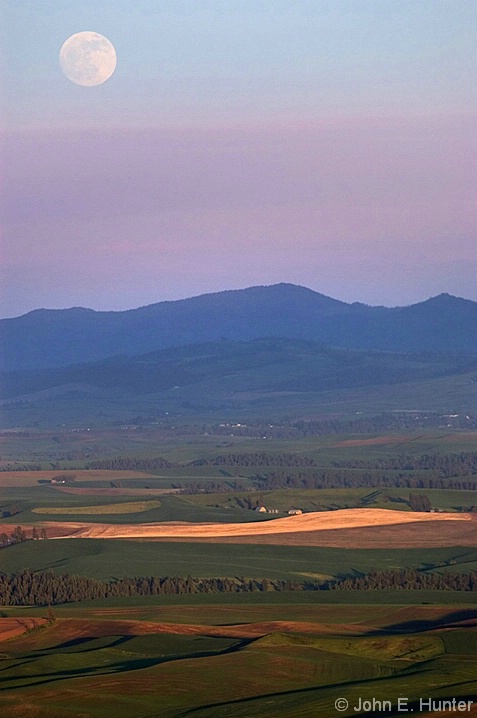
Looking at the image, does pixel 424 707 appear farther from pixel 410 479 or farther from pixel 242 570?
pixel 410 479

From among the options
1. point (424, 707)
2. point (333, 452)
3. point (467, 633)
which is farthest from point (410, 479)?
point (424, 707)

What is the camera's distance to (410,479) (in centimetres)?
11994

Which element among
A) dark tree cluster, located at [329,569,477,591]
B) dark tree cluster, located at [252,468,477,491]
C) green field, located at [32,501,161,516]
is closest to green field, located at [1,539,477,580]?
dark tree cluster, located at [329,569,477,591]

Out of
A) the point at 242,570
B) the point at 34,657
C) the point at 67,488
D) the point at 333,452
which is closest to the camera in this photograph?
the point at 34,657

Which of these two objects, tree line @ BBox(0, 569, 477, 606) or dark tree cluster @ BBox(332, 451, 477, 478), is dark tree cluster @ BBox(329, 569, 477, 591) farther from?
dark tree cluster @ BBox(332, 451, 477, 478)

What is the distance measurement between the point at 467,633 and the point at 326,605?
10402 mm

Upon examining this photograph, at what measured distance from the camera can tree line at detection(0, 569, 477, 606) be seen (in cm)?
6562

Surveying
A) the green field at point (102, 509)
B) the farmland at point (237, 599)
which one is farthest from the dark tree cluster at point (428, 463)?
the green field at point (102, 509)

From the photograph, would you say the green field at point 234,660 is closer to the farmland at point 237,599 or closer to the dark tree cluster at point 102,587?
the farmland at point 237,599

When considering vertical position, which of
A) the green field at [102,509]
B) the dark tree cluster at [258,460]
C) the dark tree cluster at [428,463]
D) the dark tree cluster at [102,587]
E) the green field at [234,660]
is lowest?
the green field at [234,660]

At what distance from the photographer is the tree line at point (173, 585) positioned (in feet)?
215

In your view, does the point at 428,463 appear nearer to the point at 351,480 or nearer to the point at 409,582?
the point at 351,480

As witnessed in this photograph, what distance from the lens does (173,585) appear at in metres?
67.2

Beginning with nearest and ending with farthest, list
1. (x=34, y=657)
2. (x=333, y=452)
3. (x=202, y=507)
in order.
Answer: (x=34, y=657) → (x=202, y=507) → (x=333, y=452)
